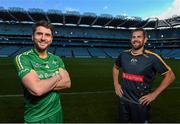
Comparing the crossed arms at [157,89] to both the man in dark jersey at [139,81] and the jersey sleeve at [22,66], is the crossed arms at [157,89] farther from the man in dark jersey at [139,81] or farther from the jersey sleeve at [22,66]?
the jersey sleeve at [22,66]

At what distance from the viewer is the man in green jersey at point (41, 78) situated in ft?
12.8

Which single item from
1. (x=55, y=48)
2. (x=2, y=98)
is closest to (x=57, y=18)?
(x=55, y=48)

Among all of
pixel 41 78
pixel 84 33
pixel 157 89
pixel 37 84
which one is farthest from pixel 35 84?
pixel 84 33

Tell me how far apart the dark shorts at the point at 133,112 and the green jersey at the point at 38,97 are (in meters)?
2.33

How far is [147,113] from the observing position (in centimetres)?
624

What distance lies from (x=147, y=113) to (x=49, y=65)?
2771mm

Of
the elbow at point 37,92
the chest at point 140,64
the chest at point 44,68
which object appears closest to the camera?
the elbow at point 37,92

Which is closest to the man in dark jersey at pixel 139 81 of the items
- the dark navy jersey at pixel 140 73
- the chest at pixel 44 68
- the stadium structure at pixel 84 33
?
the dark navy jersey at pixel 140 73

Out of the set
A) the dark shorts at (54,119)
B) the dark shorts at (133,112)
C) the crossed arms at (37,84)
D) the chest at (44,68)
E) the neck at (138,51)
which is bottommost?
the dark shorts at (133,112)

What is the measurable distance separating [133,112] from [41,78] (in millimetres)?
2681

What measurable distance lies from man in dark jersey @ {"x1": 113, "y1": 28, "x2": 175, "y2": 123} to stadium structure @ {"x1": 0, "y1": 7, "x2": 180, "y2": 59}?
79117 millimetres

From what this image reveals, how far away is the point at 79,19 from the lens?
311ft

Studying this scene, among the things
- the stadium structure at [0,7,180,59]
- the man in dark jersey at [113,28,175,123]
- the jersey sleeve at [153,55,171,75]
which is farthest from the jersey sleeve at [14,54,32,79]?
the stadium structure at [0,7,180,59]

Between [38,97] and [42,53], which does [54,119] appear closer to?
[38,97]
